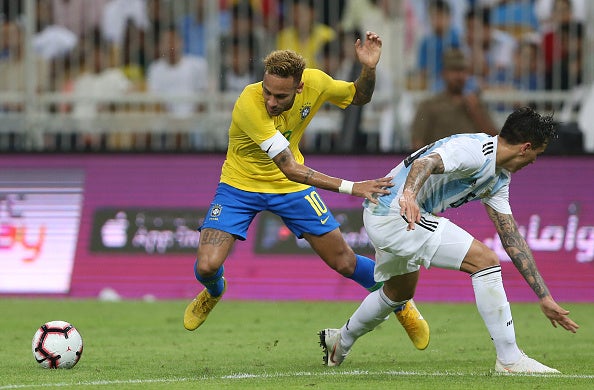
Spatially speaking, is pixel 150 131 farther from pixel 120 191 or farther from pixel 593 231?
pixel 593 231

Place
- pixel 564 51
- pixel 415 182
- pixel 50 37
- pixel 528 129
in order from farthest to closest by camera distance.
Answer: pixel 50 37 < pixel 564 51 < pixel 528 129 < pixel 415 182

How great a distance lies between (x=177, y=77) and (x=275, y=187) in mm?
6486

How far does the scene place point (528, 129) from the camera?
8344 mm

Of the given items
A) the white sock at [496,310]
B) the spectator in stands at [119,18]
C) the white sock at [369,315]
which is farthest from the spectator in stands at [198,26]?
the white sock at [496,310]

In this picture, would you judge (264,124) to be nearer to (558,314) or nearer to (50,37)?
(558,314)

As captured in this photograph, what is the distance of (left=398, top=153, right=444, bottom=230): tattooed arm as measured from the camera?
7918 millimetres

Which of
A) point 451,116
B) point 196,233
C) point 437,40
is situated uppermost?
point 437,40

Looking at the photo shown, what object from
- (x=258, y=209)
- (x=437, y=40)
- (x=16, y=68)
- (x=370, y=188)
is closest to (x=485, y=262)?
(x=370, y=188)

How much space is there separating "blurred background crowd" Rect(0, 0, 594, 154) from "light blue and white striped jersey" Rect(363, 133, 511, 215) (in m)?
6.86

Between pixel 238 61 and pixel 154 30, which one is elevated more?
pixel 154 30

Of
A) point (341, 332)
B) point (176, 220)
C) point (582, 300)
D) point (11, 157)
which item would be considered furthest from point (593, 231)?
point (11, 157)

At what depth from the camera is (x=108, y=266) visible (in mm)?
14758

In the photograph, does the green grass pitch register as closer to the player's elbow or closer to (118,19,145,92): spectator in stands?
the player's elbow

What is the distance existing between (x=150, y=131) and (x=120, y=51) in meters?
1.13
